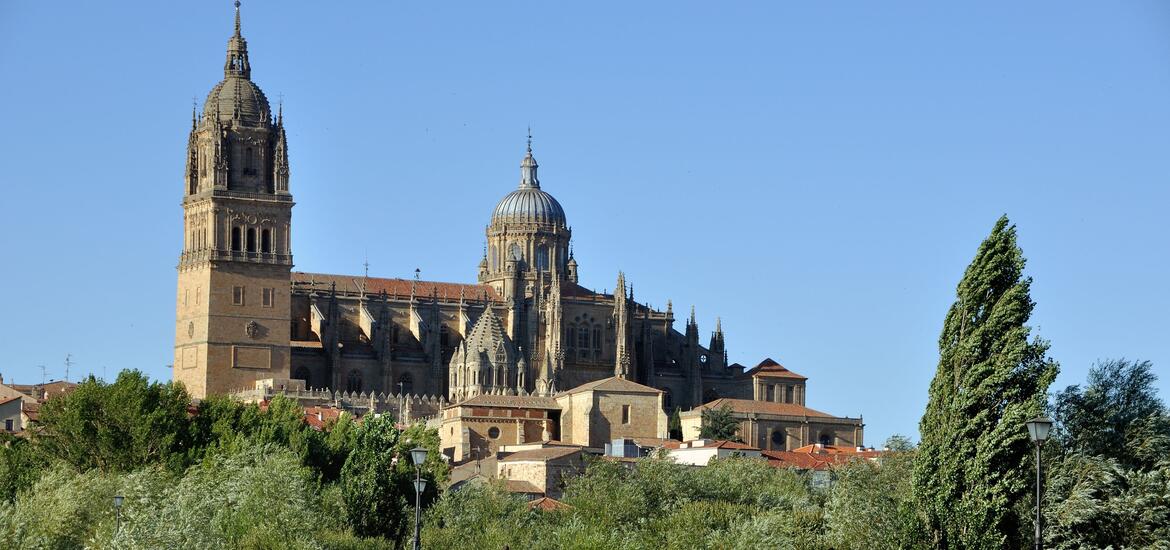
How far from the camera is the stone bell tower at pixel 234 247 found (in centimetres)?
11881

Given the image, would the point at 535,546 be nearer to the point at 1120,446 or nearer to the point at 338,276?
the point at 1120,446

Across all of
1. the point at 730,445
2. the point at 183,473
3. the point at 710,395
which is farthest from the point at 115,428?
the point at 710,395

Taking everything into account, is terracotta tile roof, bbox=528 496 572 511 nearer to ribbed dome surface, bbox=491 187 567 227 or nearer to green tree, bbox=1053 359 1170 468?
green tree, bbox=1053 359 1170 468

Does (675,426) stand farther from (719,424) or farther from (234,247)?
(234,247)

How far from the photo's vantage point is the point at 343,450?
256 ft

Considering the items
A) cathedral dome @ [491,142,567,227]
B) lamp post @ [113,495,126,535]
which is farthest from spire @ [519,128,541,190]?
lamp post @ [113,495,126,535]

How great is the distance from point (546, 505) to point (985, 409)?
33.7 m

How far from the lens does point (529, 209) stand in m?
143

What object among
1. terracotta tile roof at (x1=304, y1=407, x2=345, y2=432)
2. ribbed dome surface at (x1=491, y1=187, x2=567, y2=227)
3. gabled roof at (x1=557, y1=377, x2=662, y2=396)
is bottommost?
terracotta tile roof at (x1=304, y1=407, x2=345, y2=432)

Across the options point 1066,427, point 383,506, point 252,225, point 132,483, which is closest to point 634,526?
point 383,506

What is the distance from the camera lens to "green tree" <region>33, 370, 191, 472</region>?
8062 centimetres

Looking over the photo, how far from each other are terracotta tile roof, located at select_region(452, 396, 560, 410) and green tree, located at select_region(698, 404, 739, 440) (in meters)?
7.21

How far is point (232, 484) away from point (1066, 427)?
23372mm

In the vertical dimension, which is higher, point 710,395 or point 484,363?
point 484,363
